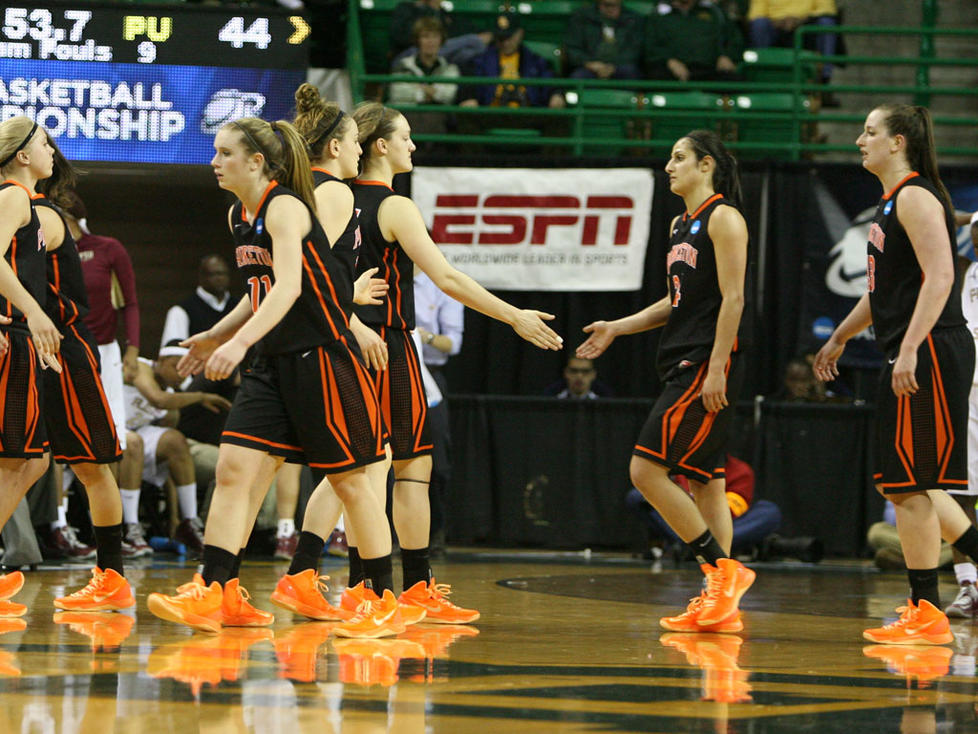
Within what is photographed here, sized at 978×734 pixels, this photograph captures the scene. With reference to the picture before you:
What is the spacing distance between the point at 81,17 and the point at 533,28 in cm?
446

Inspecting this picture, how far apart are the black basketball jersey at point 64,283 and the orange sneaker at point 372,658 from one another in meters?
1.90

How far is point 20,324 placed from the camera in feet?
17.1

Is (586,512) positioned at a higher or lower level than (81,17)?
lower

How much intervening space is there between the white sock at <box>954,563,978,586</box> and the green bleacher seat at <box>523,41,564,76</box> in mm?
7078

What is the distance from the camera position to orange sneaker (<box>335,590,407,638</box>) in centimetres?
432

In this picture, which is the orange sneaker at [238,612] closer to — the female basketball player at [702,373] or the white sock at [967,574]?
the female basketball player at [702,373]

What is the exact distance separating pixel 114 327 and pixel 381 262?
402 centimetres

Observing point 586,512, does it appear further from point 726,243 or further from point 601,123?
point 726,243

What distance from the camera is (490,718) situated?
305 centimetres

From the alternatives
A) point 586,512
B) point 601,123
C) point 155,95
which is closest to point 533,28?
point 601,123

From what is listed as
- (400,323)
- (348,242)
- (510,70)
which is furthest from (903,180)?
(510,70)

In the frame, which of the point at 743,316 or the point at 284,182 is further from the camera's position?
the point at 743,316

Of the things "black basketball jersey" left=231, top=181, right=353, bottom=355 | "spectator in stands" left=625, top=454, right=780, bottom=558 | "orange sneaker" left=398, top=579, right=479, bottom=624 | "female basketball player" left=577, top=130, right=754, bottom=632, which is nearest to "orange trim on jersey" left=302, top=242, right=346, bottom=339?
"black basketball jersey" left=231, top=181, right=353, bottom=355

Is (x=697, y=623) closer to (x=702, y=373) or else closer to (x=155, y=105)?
(x=702, y=373)
